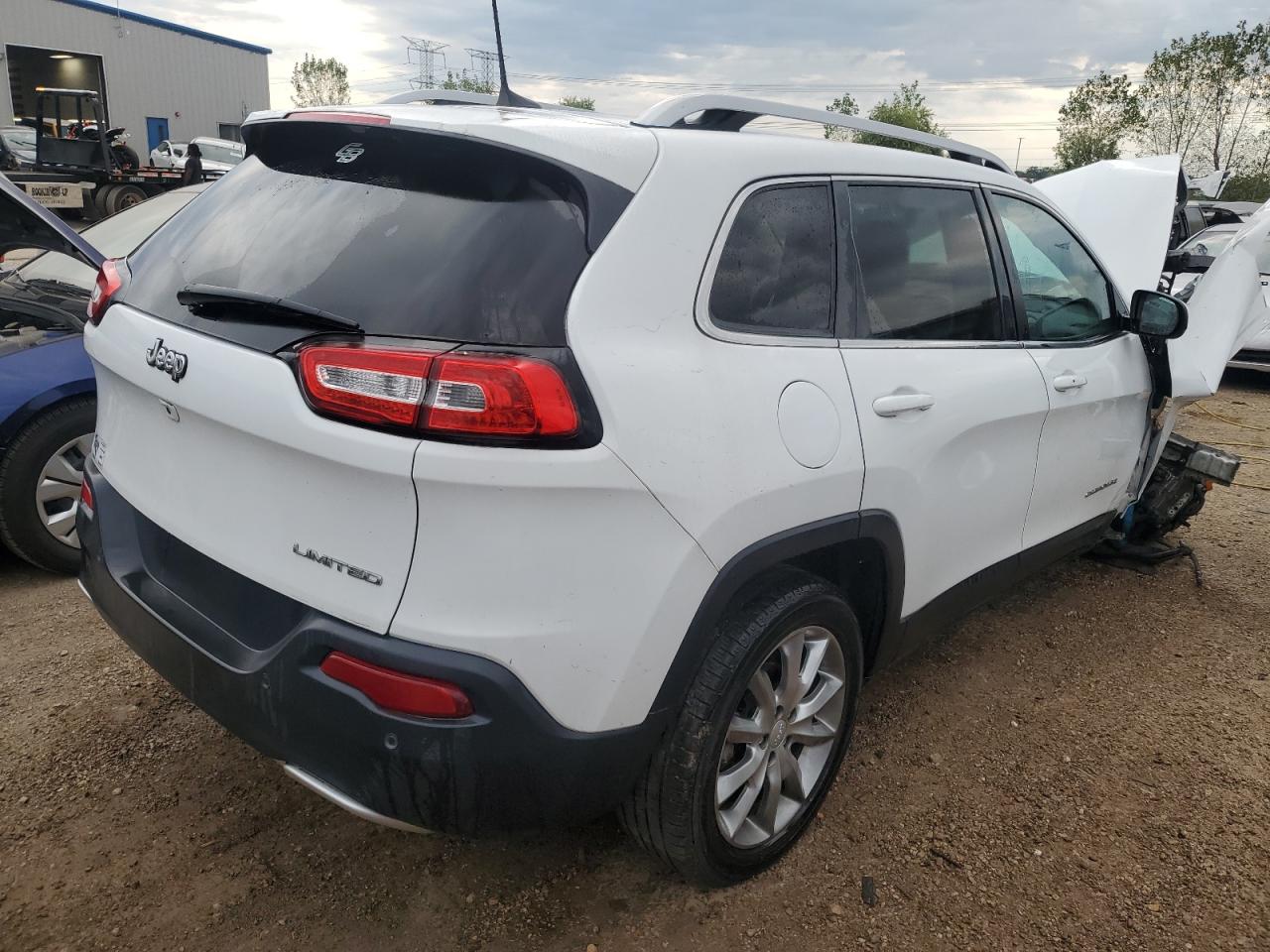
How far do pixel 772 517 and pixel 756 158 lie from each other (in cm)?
82

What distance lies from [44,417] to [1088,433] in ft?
12.8

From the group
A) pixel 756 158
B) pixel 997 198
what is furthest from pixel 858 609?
pixel 997 198

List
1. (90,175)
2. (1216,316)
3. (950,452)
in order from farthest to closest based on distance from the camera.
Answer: (90,175) → (1216,316) → (950,452)

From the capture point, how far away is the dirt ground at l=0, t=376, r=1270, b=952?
7.16 feet

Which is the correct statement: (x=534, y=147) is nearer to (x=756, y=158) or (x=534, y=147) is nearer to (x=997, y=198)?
(x=756, y=158)

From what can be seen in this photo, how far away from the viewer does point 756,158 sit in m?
2.12

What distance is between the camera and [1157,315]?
11.3 ft

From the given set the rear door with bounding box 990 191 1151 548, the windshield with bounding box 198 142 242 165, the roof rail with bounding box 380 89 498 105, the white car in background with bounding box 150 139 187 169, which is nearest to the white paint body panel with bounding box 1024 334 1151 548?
the rear door with bounding box 990 191 1151 548

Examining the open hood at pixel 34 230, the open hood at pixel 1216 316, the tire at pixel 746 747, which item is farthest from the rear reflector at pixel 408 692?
the open hood at pixel 1216 316

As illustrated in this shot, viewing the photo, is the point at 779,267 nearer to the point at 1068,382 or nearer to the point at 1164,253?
the point at 1068,382

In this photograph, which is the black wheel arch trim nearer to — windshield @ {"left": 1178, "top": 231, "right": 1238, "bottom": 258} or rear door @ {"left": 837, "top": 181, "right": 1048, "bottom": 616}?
rear door @ {"left": 837, "top": 181, "right": 1048, "bottom": 616}

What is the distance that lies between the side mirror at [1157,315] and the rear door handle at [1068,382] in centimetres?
51

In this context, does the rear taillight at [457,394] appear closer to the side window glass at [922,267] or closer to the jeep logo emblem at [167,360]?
the jeep logo emblem at [167,360]

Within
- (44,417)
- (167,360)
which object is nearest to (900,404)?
(167,360)
